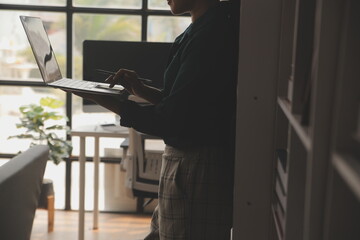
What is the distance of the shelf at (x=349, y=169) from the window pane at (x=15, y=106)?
3.63 metres

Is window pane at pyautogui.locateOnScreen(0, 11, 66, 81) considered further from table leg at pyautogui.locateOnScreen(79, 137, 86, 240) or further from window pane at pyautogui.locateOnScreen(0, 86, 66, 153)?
table leg at pyautogui.locateOnScreen(79, 137, 86, 240)

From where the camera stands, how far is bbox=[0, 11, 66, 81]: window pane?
4184mm

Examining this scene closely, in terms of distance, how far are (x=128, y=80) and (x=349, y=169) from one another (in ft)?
4.34

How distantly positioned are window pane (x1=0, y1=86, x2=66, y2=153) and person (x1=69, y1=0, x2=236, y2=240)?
2.50 metres

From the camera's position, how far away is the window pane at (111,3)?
4.14 meters

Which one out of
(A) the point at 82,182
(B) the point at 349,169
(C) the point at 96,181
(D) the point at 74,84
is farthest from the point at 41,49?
(C) the point at 96,181

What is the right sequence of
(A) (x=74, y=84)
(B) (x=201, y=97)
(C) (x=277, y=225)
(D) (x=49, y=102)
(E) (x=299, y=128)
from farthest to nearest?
(D) (x=49, y=102) → (A) (x=74, y=84) → (B) (x=201, y=97) → (C) (x=277, y=225) → (E) (x=299, y=128)

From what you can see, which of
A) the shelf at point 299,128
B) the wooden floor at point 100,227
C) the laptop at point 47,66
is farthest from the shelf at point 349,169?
the wooden floor at point 100,227

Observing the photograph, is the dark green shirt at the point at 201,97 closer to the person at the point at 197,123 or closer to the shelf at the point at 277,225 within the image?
the person at the point at 197,123

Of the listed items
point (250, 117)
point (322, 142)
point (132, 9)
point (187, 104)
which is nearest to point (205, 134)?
point (187, 104)

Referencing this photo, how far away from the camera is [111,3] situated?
414 cm

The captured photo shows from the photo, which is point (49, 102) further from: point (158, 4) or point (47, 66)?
point (47, 66)

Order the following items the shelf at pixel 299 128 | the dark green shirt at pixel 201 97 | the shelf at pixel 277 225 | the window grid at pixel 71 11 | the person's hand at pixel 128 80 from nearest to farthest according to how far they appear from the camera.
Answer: the shelf at pixel 299 128 → the shelf at pixel 277 225 → the dark green shirt at pixel 201 97 → the person's hand at pixel 128 80 → the window grid at pixel 71 11

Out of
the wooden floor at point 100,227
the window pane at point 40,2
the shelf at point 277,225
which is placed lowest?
the wooden floor at point 100,227
